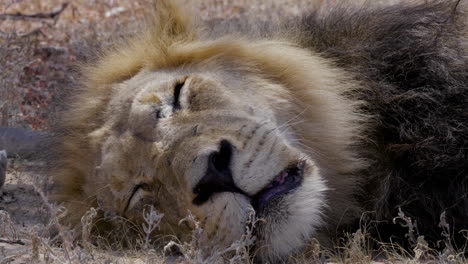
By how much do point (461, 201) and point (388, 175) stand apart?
0.34m

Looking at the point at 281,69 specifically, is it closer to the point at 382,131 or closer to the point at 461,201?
the point at 382,131

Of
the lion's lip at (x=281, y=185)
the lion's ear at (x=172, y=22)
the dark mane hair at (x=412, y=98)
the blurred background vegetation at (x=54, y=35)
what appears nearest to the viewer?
the lion's lip at (x=281, y=185)

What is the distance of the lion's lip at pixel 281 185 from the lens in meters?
3.18

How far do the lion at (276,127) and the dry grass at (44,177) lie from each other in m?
0.13

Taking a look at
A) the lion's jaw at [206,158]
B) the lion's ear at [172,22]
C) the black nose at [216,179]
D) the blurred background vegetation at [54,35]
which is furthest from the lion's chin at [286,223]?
the blurred background vegetation at [54,35]

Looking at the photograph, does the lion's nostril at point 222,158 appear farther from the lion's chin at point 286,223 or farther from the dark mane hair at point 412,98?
the dark mane hair at point 412,98

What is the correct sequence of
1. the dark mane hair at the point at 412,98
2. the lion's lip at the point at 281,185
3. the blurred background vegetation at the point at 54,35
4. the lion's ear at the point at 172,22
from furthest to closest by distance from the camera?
1. the blurred background vegetation at the point at 54,35
2. the lion's ear at the point at 172,22
3. the dark mane hair at the point at 412,98
4. the lion's lip at the point at 281,185

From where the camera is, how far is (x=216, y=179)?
10.0 ft

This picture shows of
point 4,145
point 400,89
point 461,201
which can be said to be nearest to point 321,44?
point 400,89

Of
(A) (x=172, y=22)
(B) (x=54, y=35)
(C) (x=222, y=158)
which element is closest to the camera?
(C) (x=222, y=158)

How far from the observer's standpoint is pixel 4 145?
5934 mm

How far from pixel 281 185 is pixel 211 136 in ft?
1.12

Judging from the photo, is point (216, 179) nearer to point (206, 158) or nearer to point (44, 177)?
point (206, 158)

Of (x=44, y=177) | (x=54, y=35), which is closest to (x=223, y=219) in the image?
(x=44, y=177)
